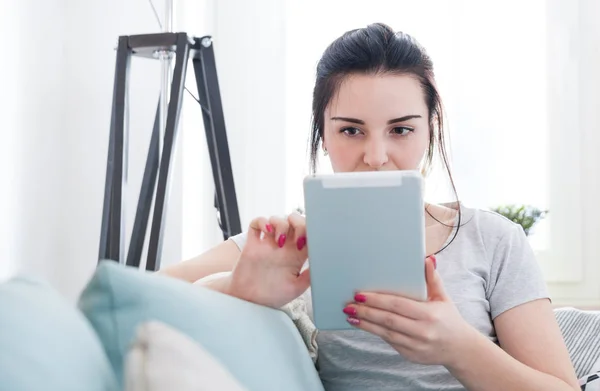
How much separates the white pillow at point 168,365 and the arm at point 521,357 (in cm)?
52

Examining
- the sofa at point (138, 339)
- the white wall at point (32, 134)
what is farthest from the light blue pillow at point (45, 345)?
the white wall at point (32, 134)

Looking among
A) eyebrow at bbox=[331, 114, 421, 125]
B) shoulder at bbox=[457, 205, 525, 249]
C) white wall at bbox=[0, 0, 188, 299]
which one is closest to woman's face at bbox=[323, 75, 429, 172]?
eyebrow at bbox=[331, 114, 421, 125]

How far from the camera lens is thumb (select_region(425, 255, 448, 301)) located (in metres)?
1.06

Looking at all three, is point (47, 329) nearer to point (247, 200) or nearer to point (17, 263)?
point (17, 263)

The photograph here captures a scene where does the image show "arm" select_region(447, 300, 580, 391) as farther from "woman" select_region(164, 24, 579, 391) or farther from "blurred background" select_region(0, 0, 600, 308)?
"blurred background" select_region(0, 0, 600, 308)

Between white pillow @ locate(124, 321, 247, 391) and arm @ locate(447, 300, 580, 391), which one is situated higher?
white pillow @ locate(124, 321, 247, 391)

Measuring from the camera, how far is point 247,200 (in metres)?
3.46

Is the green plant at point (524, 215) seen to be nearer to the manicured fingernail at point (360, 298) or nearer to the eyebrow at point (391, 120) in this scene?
the eyebrow at point (391, 120)

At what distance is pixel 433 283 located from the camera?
1.07 metres

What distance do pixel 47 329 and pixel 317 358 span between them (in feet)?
2.58

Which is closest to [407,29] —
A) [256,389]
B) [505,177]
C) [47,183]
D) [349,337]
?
[505,177]

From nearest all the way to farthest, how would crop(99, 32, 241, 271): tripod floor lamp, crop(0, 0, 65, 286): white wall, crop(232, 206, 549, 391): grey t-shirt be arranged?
crop(232, 206, 549, 391): grey t-shirt
crop(99, 32, 241, 271): tripod floor lamp
crop(0, 0, 65, 286): white wall

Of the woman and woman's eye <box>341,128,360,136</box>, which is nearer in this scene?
the woman

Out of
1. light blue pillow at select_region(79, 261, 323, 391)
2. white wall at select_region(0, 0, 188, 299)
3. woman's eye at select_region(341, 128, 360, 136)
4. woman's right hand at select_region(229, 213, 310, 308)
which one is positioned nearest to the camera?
light blue pillow at select_region(79, 261, 323, 391)
